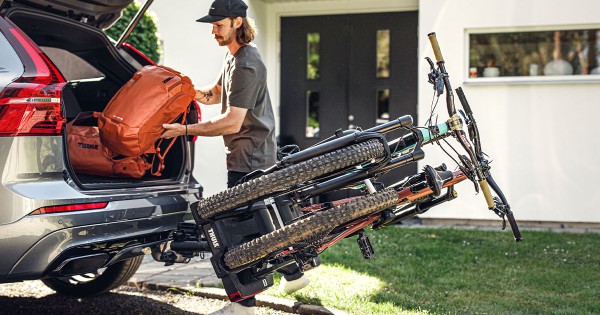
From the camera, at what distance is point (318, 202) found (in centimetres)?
411

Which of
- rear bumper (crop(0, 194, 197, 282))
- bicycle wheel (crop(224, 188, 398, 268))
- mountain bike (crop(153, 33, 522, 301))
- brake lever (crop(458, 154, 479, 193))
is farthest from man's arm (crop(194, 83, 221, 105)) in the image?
brake lever (crop(458, 154, 479, 193))

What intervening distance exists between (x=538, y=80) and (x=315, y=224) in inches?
240

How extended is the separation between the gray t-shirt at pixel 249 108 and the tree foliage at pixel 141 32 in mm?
3469

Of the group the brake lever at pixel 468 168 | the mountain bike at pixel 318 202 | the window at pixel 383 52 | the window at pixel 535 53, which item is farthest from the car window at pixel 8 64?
the window at pixel 383 52

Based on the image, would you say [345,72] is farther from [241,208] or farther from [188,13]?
[241,208]

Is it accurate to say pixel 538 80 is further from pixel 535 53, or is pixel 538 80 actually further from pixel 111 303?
pixel 111 303

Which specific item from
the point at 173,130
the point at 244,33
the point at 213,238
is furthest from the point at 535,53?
the point at 213,238

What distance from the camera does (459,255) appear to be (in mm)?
6637

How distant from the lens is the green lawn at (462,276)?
192 inches

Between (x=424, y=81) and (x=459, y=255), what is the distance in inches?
116

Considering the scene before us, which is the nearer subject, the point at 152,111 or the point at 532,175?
the point at 152,111

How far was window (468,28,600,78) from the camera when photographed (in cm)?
883

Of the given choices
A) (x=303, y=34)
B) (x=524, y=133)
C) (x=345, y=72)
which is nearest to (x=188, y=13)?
(x=303, y=34)

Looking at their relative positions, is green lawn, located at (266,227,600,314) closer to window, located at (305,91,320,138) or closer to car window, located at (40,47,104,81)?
car window, located at (40,47,104,81)
